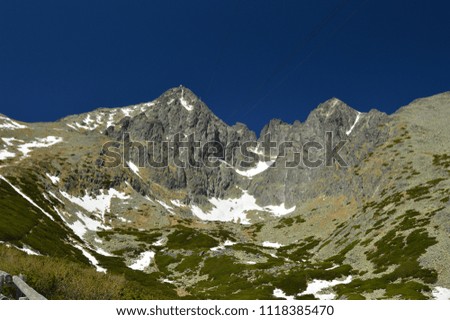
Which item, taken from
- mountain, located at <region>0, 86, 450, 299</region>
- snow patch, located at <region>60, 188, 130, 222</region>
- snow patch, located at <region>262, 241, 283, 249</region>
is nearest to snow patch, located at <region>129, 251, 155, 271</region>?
mountain, located at <region>0, 86, 450, 299</region>

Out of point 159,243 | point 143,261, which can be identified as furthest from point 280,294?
point 159,243

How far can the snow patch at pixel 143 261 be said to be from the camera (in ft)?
356

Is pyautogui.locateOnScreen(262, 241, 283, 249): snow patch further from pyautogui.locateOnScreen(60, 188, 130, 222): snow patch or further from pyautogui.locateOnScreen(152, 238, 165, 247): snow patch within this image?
pyautogui.locateOnScreen(60, 188, 130, 222): snow patch

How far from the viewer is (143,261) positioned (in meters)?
114

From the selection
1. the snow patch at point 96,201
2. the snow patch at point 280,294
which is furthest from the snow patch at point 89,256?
the snow patch at point 96,201

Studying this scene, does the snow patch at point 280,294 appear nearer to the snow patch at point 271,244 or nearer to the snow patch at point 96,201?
the snow patch at point 271,244

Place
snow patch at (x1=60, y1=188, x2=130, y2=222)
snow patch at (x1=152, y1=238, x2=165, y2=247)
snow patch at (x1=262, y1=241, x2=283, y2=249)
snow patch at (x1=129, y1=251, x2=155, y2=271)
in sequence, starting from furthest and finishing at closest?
snow patch at (x1=60, y1=188, x2=130, y2=222), snow patch at (x1=262, y1=241, x2=283, y2=249), snow patch at (x1=152, y1=238, x2=165, y2=247), snow patch at (x1=129, y1=251, x2=155, y2=271)

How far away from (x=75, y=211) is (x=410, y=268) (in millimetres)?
126201

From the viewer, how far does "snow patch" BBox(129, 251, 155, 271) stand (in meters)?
109

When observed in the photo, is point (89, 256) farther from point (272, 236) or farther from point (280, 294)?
point (272, 236)

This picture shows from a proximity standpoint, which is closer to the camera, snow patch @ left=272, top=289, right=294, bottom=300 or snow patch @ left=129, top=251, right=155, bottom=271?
snow patch @ left=272, top=289, right=294, bottom=300
